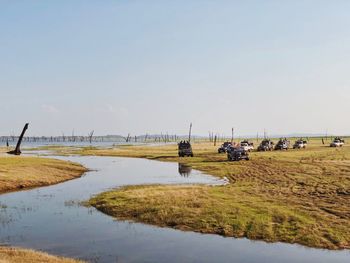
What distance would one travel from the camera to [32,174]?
4656 cm

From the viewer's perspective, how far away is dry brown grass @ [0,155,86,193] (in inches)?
1622

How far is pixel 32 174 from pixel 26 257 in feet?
99.1

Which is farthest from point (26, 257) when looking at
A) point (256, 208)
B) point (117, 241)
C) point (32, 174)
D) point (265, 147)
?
point (265, 147)

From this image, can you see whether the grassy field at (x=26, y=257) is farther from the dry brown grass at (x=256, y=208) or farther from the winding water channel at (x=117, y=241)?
the dry brown grass at (x=256, y=208)

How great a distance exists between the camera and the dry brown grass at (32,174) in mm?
41197

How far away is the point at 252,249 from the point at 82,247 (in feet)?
27.6

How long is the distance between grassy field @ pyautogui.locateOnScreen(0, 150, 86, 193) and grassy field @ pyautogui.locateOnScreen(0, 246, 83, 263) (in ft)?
69.8

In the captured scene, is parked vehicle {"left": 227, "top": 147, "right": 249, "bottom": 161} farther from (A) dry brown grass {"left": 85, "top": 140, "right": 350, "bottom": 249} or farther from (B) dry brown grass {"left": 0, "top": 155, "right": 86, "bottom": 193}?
(B) dry brown grass {"left": 0, "top": 155, "right": 86, "bottom": 193}

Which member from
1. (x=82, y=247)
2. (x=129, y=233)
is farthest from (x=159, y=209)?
(x=82, y=247)

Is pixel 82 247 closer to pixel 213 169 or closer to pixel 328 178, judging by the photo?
pixel 328 178

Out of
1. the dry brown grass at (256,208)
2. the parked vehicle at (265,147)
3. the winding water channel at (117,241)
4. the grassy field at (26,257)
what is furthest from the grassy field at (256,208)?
the parked vehicle at (265,147)

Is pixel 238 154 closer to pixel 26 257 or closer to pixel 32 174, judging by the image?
pixel 32 174

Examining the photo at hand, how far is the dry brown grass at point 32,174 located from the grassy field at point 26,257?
2128cm

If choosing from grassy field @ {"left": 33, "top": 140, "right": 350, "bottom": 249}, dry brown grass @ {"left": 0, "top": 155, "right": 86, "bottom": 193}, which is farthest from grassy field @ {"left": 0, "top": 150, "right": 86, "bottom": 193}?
grassy field @ {"left": 33, "top": 140, "right": 350, "bottom": 249}
